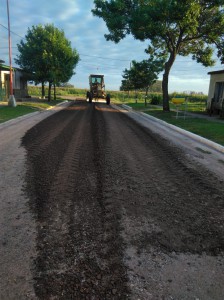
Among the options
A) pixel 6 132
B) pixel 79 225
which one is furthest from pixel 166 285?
pixel 6 132

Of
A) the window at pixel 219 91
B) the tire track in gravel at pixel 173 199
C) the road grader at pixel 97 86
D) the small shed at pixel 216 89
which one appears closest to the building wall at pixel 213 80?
the small shed at pixel 216 89

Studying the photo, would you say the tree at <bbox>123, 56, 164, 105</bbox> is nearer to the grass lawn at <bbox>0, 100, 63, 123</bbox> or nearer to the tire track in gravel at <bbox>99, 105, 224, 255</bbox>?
the grass lawn at <bbox>0, 100, 63, 123</bbox>

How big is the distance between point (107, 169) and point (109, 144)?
2741 mm

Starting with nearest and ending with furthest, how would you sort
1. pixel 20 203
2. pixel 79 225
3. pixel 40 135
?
1. pixel 79 225
2. pixel 20 203
3. pixel 40 135

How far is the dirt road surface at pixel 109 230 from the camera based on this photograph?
2359 millimetres

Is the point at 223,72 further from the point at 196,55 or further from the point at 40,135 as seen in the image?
the point at 40,135

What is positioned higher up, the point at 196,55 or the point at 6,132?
the point at 196,55

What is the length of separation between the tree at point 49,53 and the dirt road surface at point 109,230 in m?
25.5

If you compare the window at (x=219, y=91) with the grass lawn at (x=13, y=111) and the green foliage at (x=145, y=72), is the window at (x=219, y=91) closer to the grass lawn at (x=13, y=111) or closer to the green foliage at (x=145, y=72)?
the green foliage at (x=145, y=72)

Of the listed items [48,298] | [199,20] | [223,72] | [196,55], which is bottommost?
[48,298]

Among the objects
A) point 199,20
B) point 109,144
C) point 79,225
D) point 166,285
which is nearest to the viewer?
point 166,285

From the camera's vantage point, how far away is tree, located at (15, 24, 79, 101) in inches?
1153

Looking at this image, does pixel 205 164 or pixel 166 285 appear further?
pixel 205 164

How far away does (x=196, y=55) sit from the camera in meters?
23.5
